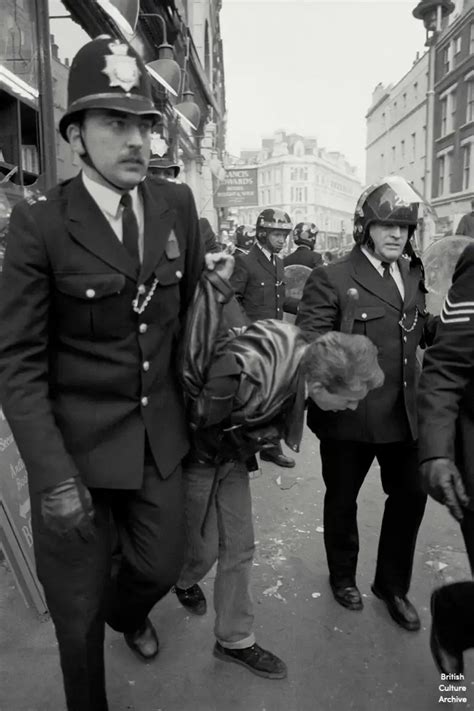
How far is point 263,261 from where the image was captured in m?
6.07

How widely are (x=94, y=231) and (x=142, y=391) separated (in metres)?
0.55

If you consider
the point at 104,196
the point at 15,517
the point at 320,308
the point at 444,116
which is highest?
the point at 444,116

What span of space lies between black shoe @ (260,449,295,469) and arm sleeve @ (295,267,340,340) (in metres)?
2.34

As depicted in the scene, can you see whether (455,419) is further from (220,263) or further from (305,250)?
(305,250)

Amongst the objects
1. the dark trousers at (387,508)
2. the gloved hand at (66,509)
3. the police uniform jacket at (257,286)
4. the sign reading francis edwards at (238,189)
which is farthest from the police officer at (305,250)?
the sign reading francis edwards at (238,189)

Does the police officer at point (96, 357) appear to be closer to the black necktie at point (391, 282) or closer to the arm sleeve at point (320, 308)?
the arm sleeve at point (320, 308)

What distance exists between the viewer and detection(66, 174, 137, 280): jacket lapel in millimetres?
1898

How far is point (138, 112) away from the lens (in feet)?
6.18

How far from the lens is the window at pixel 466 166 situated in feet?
98.0

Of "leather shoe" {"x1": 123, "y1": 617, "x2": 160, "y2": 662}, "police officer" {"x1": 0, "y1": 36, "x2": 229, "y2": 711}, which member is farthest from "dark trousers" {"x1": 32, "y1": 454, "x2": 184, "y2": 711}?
"leather shoe" {"x1": 123, "y1": 617, "x2": 160, "y2": 662}

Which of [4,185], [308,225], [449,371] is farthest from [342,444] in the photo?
[308,225]

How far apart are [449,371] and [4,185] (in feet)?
11.4

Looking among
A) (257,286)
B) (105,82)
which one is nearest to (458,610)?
(105,82)

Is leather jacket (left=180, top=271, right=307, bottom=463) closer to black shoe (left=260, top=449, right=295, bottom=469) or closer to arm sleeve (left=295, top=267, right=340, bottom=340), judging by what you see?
arm sleeve (left=295, top=267, right=340, bottom=340)
